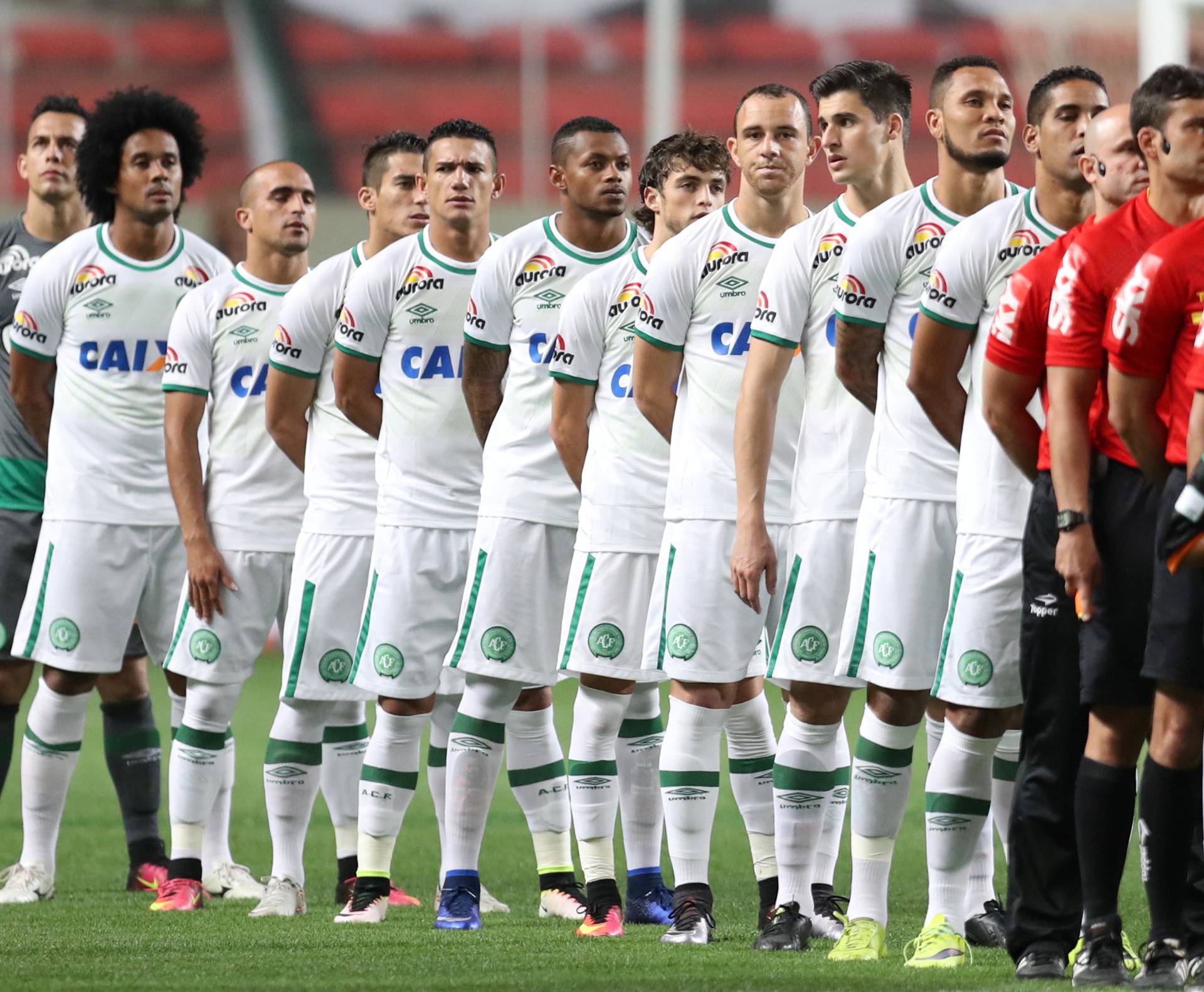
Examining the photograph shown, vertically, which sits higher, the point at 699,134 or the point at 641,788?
the point at 699,134

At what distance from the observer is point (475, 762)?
6227mm

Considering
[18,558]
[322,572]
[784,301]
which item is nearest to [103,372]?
[18,558]

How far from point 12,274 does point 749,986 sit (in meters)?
4.57

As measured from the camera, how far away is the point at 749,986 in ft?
15.1

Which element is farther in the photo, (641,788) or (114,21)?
(114,21)

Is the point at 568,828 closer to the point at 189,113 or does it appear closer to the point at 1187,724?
the point at 1187,724

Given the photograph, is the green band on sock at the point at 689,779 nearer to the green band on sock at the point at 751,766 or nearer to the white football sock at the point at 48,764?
the green band on sock at the point at 751,766

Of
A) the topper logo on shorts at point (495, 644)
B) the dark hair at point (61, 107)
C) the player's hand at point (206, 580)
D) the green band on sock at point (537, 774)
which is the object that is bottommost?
the green band on sock at point (537, 774)

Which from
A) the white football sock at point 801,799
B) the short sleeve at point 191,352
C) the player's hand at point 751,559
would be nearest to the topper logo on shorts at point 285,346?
the short sleeve at point 191,352

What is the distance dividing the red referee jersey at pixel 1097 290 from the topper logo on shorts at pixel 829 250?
114cm

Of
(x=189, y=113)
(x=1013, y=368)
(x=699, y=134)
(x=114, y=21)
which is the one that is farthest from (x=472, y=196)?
(x=114, y=21)

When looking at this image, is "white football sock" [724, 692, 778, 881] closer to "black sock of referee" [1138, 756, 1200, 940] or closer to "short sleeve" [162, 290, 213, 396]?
"black sock of referee" [1138, 756, 1200, 940]

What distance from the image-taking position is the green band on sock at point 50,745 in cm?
734

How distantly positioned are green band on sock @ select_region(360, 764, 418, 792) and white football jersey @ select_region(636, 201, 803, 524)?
49.9 inches
